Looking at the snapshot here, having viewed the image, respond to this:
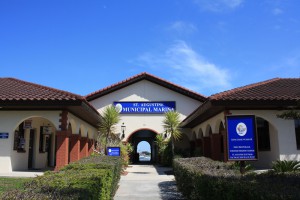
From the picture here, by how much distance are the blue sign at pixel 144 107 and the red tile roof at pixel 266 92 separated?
33.6 ft

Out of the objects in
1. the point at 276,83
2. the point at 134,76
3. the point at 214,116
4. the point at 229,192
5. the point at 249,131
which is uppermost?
the point at 134,76

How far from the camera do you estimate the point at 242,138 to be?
25.2ft

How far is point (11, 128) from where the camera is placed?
15016 mm

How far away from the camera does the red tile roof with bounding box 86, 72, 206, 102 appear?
2688cm

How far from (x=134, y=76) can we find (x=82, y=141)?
8.00 m

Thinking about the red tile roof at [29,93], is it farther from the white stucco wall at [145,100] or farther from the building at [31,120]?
the white stucco wall at [145,100]

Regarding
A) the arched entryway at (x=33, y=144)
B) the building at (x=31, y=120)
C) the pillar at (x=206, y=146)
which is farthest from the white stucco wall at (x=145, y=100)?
the building at (x=31, y=120)

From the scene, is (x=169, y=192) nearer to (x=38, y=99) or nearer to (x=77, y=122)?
(x=38, y=99)

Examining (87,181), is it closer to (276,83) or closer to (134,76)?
(276,83)

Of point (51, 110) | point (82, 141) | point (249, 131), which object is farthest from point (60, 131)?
point (249, 131)

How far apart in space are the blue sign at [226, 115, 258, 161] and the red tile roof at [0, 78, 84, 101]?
26.2 feet

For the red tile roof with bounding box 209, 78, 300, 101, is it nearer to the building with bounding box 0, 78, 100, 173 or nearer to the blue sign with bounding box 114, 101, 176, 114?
the building with bounding box 0, 78, 100, 173

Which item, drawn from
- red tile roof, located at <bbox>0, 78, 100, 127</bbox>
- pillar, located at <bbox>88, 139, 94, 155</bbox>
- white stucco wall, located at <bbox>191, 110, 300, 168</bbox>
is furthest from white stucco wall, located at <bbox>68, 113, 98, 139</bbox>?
white stucco wall, located at <bbox>191, 110, 300, 168</bbox>

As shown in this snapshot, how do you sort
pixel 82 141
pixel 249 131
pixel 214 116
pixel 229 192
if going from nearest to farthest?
pixel 229 192 < pixel 249 131 < pixel 214 116 < pixel 82 141
